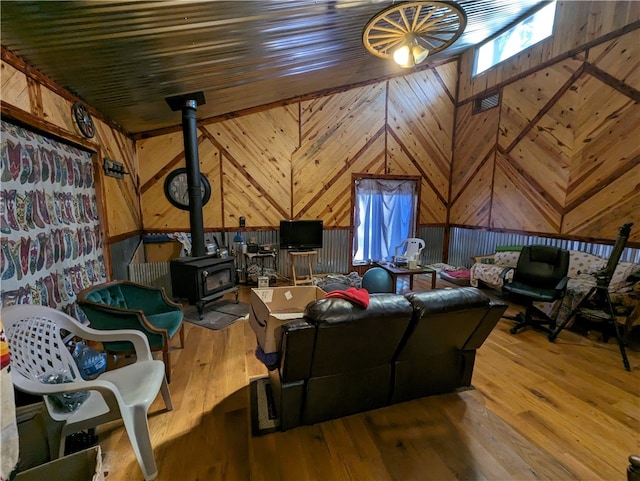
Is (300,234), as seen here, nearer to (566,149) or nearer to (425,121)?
(425,121)

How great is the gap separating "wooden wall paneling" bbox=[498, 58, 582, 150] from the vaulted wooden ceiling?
1.06 m

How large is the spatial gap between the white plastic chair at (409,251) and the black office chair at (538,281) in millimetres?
1344

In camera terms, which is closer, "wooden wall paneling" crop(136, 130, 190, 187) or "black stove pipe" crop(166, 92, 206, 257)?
"black stove pipe" crop(166, 92, 206, 257)

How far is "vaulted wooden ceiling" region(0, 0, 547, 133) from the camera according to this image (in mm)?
1697

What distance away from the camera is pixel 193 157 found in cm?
375

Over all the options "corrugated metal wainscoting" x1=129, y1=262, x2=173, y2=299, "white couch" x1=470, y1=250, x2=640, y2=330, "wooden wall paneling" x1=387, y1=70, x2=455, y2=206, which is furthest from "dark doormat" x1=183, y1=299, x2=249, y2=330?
"wooden wall paneling" x1=387, y1=70, x2=455, y2=206

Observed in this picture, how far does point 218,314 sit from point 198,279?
0.57 metres

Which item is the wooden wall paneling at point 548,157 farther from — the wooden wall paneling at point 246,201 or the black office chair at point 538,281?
the wooden wall paneling at point 246,201

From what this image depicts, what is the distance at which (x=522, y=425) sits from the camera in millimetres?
1860

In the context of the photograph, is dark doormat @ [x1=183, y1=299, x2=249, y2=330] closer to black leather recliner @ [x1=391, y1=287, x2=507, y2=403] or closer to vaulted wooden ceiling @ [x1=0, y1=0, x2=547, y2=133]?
black leather recliner @ [x1=391, y1=287, x2=507, y2=403]

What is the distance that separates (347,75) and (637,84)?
146 inches

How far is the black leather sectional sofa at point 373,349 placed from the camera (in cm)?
156

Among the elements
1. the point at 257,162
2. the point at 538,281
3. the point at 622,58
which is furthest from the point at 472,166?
the point at 257,162

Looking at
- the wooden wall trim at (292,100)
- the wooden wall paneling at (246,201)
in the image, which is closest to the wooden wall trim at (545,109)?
the wooden wall trim at (292,100)
